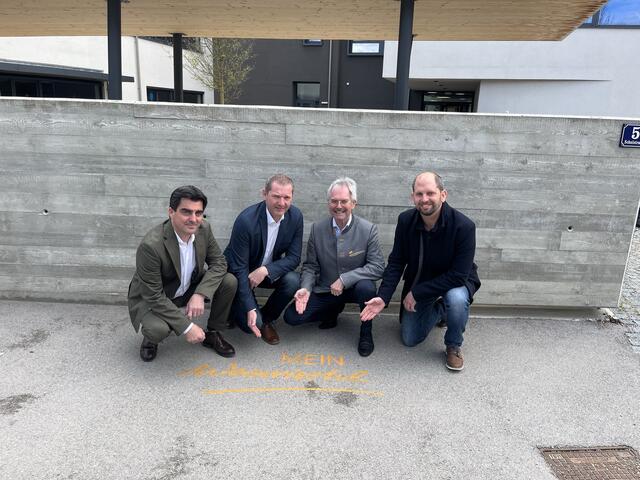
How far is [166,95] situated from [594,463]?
1958 cm

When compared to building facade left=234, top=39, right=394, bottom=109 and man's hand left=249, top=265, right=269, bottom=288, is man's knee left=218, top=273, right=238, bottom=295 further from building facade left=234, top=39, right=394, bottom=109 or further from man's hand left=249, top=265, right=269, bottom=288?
building facade left=234, top=39, right=394, bottom=109

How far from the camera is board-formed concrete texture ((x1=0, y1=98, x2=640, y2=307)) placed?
4.04 meters

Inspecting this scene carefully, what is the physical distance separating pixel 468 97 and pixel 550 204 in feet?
48.8

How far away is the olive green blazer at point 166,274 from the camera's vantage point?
3.15 m

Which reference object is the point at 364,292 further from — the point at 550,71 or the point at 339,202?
the point at 550,71

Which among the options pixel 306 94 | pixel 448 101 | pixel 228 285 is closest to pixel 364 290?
pixel 228 285

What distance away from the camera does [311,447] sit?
2.59 metres

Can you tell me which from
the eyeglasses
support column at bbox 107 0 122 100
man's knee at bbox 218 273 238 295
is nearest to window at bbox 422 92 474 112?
support column at bbox 107 0 122 100

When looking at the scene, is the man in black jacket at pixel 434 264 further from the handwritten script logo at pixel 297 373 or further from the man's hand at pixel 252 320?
the man's hand at pixel 252 320

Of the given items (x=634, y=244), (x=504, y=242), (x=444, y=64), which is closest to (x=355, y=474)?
(x=504, y=242)

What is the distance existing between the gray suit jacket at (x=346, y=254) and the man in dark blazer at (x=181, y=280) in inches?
27.8

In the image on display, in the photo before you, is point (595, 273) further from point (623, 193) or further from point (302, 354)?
point (302, 354)

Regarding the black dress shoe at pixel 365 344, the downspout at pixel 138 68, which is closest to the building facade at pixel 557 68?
the downspout at pixel 138 68

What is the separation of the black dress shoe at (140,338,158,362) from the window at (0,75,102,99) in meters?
11.1
